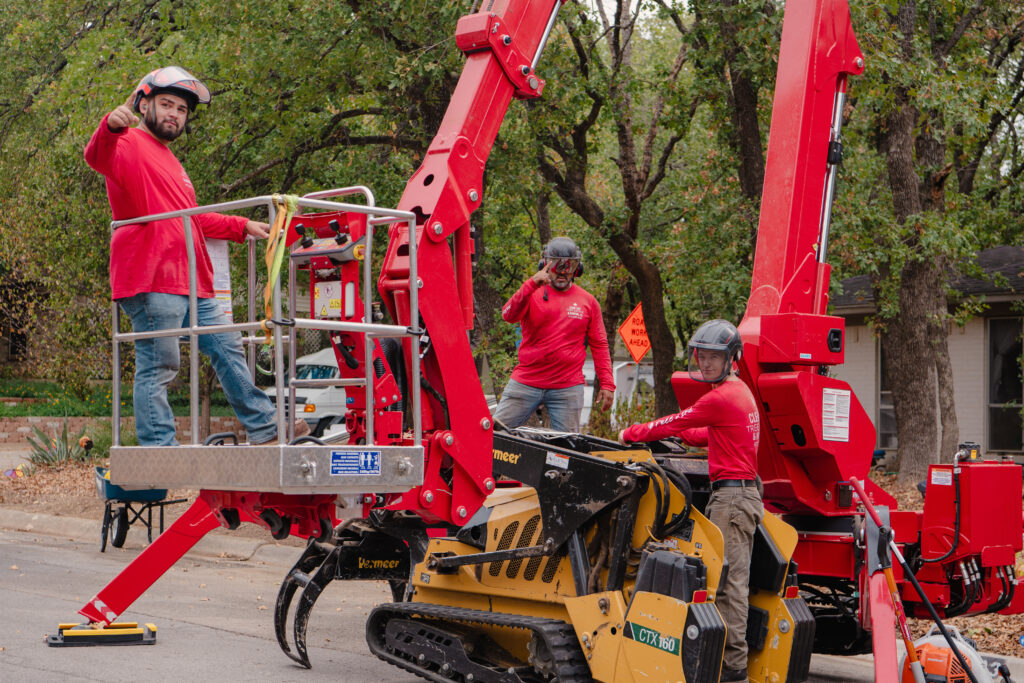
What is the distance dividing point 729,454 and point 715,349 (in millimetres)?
565

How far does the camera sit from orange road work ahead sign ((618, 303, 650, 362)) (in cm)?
1406

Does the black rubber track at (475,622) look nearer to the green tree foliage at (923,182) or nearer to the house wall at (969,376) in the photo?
the green tree foliage at (923,182)

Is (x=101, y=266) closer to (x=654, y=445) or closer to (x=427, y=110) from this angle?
(x=427, y=110)

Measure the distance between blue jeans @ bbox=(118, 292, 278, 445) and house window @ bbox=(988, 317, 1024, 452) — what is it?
1586 centimetres

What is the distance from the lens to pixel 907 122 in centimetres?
1398

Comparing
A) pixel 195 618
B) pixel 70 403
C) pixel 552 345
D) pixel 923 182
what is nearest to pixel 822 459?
pixel 552 345

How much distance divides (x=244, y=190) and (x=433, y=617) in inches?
364

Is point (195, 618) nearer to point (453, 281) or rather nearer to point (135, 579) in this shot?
point (135, 579)

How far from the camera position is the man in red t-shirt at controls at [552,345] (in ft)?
26.6

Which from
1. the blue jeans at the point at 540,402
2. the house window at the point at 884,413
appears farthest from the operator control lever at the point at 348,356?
the house window at the point at 884,413

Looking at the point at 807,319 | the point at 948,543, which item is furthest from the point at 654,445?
the point at 948,543

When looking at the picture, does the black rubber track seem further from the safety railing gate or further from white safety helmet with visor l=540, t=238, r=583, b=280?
white safety helmet with visor l=540, t=238, r=583, b=280

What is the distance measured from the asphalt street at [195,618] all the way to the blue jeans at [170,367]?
1.77 metres

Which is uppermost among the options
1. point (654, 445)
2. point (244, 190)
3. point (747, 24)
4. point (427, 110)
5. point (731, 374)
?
point (747, 24)
